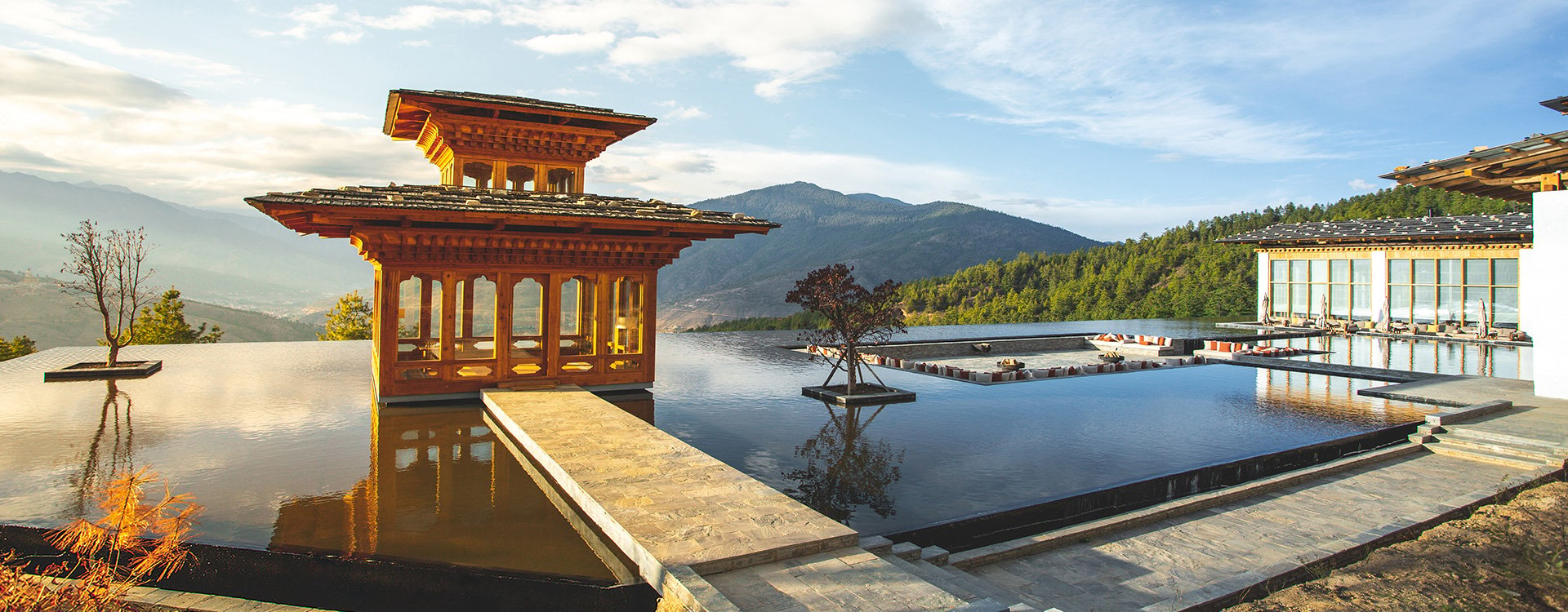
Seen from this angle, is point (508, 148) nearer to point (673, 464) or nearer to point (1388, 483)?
point (673, 464)

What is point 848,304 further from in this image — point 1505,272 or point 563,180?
point 1505,272

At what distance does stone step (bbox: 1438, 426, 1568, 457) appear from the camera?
6703 millimetres

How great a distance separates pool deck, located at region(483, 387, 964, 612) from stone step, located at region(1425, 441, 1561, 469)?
21.3 feet

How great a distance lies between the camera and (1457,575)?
398cm

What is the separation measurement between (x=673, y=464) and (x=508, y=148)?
23.1ft

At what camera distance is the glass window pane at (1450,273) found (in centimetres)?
1944

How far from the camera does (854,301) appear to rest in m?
9.85

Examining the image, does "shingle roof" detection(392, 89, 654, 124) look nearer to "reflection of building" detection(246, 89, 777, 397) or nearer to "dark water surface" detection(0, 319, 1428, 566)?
"reflection of building" detection(246, 89, 777, 397)

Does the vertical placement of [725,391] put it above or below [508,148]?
below

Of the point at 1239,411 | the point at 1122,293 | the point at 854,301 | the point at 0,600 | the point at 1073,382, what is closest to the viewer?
the point at 0,600

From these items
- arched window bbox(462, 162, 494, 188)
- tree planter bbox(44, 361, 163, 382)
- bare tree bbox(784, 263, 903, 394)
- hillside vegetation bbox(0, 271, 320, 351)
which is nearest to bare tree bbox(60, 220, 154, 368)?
tree planter bbox(44, 361, 163, 382)

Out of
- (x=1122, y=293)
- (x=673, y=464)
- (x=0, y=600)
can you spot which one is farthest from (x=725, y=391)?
(x=1122, y=293)

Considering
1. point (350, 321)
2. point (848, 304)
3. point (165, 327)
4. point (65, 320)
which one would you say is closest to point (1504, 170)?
point (848, 304)

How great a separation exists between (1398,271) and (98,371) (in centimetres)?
2765
